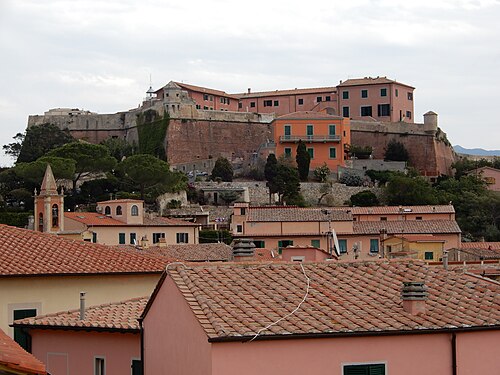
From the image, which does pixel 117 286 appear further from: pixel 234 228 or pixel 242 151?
pixel 242 151

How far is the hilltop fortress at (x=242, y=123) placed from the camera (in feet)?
321

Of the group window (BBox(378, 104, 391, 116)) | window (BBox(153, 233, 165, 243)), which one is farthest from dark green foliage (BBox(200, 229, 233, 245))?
window (BBox(378, 104, 391, 116))

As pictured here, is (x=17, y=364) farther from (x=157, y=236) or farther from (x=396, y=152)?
(x=396, y=152)

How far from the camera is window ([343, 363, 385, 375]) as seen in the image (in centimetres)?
1218

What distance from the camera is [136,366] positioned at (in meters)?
14.7

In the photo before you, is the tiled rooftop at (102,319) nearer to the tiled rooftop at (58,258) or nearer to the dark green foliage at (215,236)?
the tiled rooftop at (58,258)

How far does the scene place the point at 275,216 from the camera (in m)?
60.5

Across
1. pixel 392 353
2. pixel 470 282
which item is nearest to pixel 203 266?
pixel 392 353

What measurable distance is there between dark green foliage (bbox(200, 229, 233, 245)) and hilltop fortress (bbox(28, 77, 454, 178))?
2770 cm

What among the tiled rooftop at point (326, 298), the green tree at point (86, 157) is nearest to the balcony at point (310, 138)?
the green tree at point (86, 157)

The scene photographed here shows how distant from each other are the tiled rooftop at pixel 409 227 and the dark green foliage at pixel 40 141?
122 feet

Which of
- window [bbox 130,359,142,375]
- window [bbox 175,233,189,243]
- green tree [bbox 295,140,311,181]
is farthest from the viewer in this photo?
green tree [bbox 295,140,311,181]

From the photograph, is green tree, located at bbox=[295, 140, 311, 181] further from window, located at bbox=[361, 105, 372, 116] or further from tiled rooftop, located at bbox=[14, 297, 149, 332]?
tiled rooftop, located at bbox=[14, 297, 149, 332]

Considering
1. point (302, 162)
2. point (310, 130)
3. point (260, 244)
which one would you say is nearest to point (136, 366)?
point (260, 244)
